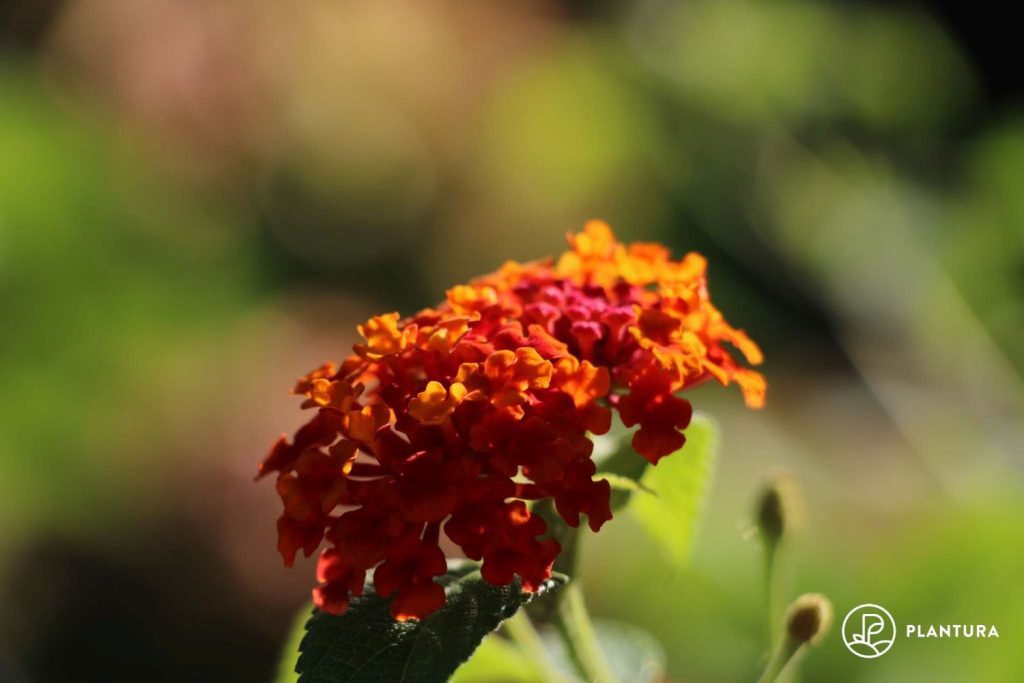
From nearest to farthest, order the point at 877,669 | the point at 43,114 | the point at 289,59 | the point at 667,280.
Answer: the point at 667,280, the point at 877,669, the point at 43,114, the point at 289,59

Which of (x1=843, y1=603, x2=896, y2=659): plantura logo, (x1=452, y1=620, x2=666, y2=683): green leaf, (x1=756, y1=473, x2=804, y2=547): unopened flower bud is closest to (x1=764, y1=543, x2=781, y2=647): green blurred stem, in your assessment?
(x1=756, y1=473, x2=804, y2=547): unopened flower bud

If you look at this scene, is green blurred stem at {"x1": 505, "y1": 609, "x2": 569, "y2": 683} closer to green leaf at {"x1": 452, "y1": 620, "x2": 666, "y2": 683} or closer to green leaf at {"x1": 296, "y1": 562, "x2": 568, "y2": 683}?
green leaf at {"x1": 452, "y1": 620, "x2": 666, "y2": 683}

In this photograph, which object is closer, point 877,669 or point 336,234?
point 877,669

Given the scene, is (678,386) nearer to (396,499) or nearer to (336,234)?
(396,499)

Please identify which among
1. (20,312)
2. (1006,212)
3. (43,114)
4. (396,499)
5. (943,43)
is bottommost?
(396,499)

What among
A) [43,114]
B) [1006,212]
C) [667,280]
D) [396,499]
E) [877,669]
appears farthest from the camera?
[43,114]

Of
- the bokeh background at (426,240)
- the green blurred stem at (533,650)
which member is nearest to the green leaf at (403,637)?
the green blurred stem at (533,650)

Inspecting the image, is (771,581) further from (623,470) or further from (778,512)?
(623,470)

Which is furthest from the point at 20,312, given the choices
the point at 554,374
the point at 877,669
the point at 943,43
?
the point at 943,43

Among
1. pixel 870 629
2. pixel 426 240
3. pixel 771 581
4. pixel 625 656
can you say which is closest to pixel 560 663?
pixel 625 656

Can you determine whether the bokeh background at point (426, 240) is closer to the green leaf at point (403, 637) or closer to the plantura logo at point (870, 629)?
the plantura logo at point (870, 629)
